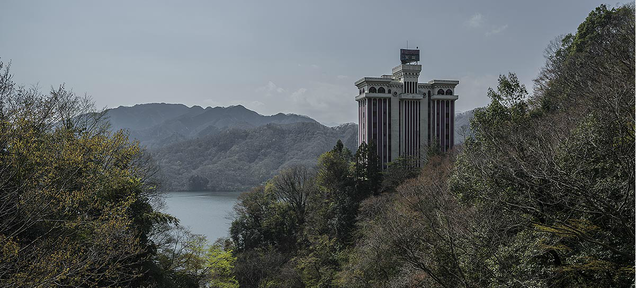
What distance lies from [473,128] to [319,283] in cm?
→ 956

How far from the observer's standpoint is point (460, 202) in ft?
39.4

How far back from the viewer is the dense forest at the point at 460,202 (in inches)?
268

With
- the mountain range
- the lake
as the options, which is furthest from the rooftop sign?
the mountain range

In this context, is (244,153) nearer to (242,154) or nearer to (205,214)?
(242,154)

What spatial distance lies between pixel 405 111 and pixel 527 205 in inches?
1084

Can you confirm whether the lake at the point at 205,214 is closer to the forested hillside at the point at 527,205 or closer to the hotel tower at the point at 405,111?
the hotel tower at the point at 405,111

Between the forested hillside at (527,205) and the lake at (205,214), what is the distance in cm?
1574

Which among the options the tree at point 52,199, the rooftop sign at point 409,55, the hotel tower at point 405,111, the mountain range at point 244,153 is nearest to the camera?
the tree at point 52,199

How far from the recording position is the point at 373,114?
35.4 metres

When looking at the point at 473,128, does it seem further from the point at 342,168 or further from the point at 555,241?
the point at 342,168

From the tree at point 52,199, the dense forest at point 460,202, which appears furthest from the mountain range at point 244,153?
the tree at point 52,199

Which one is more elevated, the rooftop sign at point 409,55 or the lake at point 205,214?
the rooftop sign at point 409,55

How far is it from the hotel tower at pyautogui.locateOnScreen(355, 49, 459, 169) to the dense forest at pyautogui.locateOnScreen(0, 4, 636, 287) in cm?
1576

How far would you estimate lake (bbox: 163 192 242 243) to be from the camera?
38.0m
